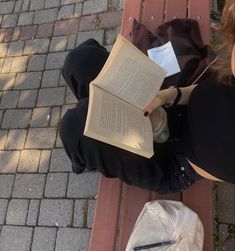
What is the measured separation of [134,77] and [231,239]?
1106 mm

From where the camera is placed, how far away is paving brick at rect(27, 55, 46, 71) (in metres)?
3.04

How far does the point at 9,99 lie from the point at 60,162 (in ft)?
2.29

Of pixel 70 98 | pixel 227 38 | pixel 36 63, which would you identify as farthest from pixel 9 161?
pixel 227 38

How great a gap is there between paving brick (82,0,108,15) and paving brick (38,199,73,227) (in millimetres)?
1542

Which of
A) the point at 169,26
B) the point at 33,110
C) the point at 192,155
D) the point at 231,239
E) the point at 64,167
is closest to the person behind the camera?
the point at 192,155

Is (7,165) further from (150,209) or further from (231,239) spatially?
(231,239)

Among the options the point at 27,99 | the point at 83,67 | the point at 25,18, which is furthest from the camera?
the point at 25,18

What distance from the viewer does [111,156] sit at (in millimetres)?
1847

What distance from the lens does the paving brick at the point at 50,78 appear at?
292 cm

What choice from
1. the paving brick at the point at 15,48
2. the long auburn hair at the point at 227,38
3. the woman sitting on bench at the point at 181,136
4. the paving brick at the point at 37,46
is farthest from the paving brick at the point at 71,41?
the long auburn hair at the point at 227,38

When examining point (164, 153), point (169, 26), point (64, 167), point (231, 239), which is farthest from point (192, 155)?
point (64, 167)

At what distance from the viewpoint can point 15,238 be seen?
2.43 meters

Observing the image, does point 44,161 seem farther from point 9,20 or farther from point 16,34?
point 9,20

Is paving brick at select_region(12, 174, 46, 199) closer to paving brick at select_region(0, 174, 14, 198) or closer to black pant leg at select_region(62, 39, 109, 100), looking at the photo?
paving brick at select_region(0, 174, 14, 198)
